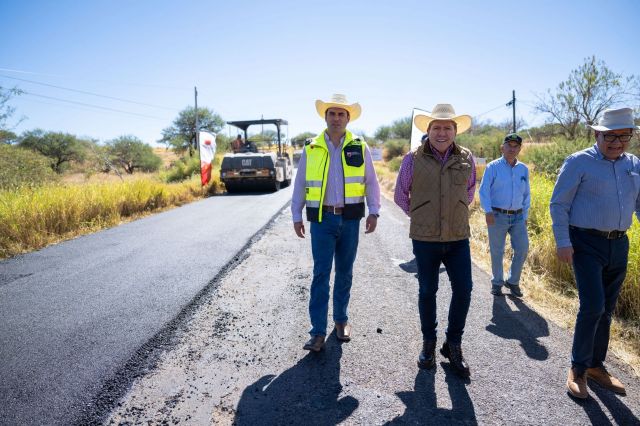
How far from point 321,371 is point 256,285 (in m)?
2.02

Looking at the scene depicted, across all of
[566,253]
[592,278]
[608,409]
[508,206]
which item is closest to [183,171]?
[508,206]

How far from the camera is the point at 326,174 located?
2979 millimetres

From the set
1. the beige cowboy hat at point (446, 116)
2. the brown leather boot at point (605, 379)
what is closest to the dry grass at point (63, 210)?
the beige cowboy hat at point (446, 116)

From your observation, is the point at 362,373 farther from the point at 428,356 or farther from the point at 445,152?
the point at 445,152

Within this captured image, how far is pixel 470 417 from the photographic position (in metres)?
2.16

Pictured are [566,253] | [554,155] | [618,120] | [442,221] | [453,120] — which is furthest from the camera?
[554,155]

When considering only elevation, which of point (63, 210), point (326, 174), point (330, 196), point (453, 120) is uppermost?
point (453, 120)

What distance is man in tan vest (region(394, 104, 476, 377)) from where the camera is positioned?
2.64m

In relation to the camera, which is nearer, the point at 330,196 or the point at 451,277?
the point at 451,277

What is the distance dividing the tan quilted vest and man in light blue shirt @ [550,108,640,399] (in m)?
0.60

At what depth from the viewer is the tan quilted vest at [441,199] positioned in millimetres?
2629

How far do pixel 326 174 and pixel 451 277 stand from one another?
1.21 metres

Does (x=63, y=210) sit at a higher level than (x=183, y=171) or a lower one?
lower

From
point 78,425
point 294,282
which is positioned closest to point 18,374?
point 78,425
